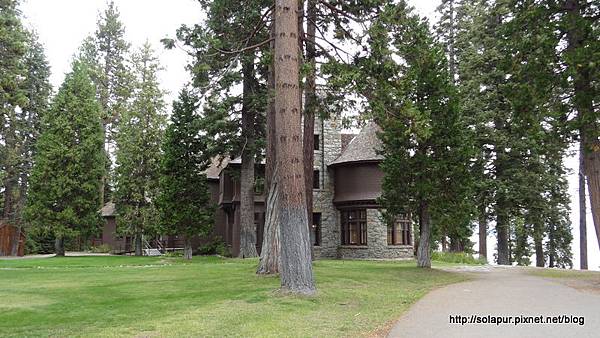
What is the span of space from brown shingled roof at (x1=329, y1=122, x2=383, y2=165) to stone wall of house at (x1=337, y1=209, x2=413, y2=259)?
3.09m

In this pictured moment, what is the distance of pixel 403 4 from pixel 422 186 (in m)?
6.97

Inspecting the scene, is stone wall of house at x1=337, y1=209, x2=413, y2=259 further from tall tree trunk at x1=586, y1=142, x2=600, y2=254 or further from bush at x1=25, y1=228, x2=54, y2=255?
bush at x1=25, y1=228, x2=54, y2=255

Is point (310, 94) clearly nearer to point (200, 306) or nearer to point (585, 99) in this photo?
point (585, 99)

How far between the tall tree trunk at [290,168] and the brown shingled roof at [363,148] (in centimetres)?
1739

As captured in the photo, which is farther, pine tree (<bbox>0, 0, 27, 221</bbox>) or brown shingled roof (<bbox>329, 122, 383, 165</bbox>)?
brown shingled roof (<bbox>329, 122, 383, 165</bbox>)

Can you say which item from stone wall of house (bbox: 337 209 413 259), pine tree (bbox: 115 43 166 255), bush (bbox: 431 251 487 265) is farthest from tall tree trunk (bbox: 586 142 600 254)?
pine tree (bbox: 115 43 166 255)

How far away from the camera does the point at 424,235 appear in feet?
59.4

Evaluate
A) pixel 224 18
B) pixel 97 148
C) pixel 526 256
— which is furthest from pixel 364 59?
pixel 526 256

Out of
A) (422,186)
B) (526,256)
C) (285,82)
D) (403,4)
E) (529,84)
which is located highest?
(403,4)

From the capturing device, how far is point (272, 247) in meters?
13.8

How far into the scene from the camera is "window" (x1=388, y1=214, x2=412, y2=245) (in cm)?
2778

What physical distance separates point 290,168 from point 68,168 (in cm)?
2364

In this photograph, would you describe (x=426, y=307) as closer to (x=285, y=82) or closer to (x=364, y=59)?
(x=285, y=82)

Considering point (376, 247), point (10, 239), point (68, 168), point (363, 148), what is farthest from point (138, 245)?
point (363, 148)
